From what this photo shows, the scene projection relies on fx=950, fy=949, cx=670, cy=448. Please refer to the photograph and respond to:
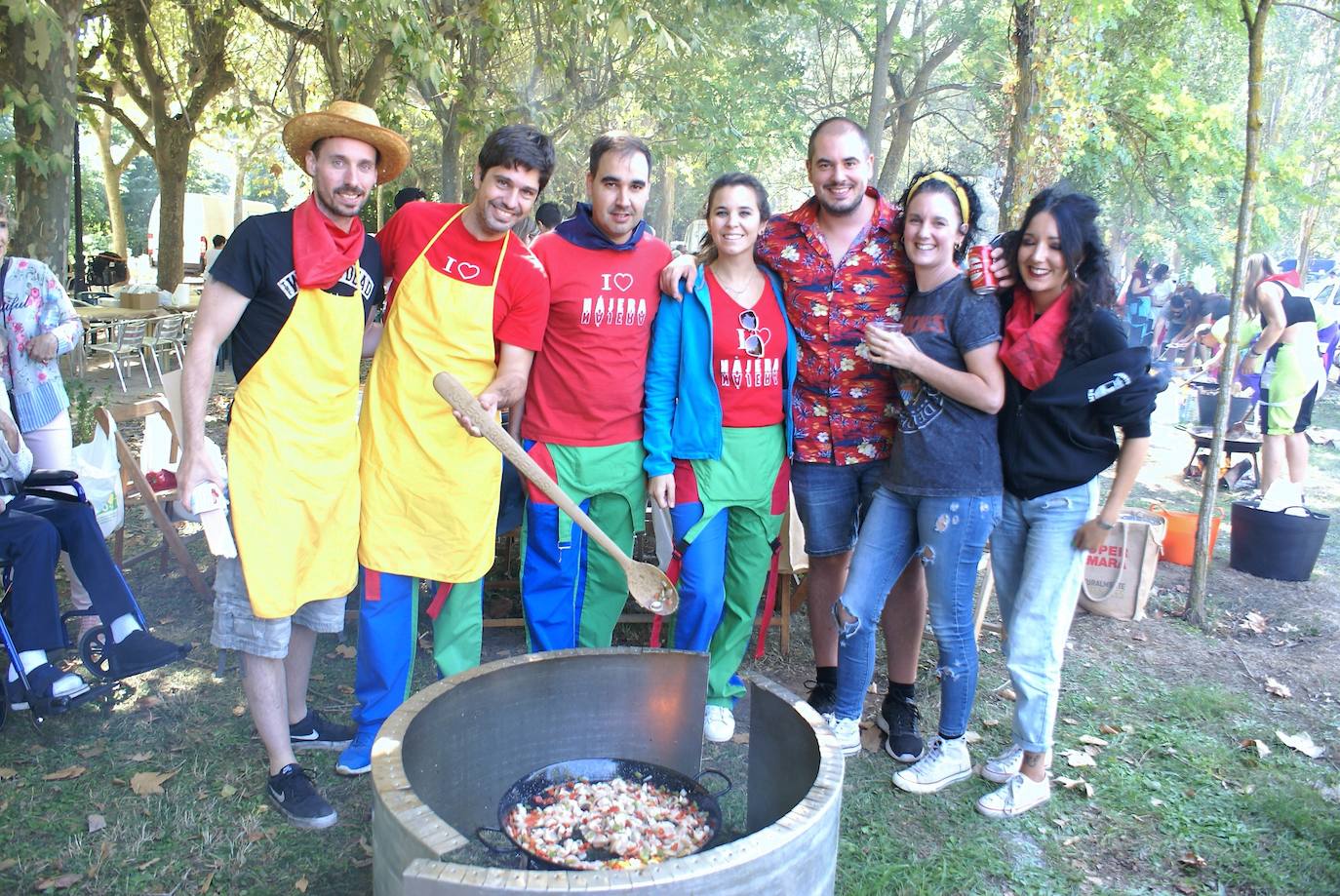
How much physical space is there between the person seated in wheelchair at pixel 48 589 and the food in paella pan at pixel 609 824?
6.03 ft

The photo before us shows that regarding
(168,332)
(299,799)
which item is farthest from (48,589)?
(168,332)

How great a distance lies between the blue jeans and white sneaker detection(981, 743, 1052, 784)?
16 centimetres

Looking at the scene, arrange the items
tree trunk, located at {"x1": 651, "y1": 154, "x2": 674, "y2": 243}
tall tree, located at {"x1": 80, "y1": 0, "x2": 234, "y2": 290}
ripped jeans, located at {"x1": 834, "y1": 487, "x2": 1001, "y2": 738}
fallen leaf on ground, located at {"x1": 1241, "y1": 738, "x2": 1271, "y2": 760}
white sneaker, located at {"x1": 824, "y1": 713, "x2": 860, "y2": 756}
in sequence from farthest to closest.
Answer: tree trunk, located at {"x1": 651, "y1": 154, "x2": 674, "y2": 243} < tall tree, located at {"x1": 80, "y1": 0, "x2": 234, "y2": 290} < fallen leaf on ground, located at {"x1": 1241, "y1": 738, "x2": 1271, "y2": 760} < white sneaker, located at {"x1": 824, "y1": 713, "x2": 860, "y2": 756} < ripped jeans, located at {"x1": 834, "y1": 487, "x2": 1001, "y2": 738}

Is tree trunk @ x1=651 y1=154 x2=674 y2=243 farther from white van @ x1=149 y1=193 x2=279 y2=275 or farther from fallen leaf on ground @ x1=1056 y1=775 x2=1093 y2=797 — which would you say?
fallen leaf on ground @ x1=1056 y1=775 x2=1093 y2=797

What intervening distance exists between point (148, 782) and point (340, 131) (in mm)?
2249

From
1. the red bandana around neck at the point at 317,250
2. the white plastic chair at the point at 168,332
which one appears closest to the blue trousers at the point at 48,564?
the red bandana around neck at the point at 317,250

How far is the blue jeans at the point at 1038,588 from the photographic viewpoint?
3.05 meters

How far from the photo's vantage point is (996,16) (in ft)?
50.2

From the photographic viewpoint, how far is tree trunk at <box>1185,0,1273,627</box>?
4.71m

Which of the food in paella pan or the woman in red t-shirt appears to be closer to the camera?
the food in paella pan

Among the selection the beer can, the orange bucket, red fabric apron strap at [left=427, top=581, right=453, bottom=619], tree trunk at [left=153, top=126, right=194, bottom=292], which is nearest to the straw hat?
red fabric apron strap at [left=427, top=581, right=453, bottom=619]

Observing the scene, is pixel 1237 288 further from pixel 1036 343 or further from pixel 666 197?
pixel 666 197

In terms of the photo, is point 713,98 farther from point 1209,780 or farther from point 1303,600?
point 1209,780

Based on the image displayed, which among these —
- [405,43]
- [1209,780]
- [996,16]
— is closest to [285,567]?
[1209,780]
